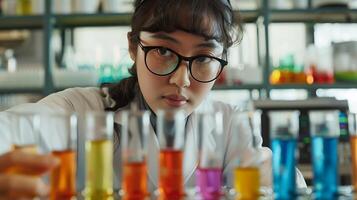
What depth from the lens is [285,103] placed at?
2428mm

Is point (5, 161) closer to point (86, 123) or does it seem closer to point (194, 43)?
point (86, 123)

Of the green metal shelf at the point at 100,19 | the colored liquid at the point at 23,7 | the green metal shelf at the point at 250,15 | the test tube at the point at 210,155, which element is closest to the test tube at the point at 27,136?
the test tube at the point at 210,155

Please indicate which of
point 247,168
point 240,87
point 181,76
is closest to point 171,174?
point 247,168

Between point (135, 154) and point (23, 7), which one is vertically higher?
point (23, 7)

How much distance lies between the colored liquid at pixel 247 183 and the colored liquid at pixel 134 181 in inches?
6.4

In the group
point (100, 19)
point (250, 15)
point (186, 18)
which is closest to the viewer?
point (186, 18)

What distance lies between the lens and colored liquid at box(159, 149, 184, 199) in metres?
0.80

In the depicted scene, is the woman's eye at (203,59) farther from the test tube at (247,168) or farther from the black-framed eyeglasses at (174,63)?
the test tube at (247,168)

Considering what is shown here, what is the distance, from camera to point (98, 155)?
2.61 ft

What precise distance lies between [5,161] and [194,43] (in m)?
0.69

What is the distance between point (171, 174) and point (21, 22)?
8.18 feet

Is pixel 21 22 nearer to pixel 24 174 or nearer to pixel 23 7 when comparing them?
pixel 23 7

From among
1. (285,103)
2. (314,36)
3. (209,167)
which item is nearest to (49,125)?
(209,167)

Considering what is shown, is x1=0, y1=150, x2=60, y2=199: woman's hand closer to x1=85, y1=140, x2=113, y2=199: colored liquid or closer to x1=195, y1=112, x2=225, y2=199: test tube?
x1=85, y1=140, x2=113, y2=199: colored liquid
